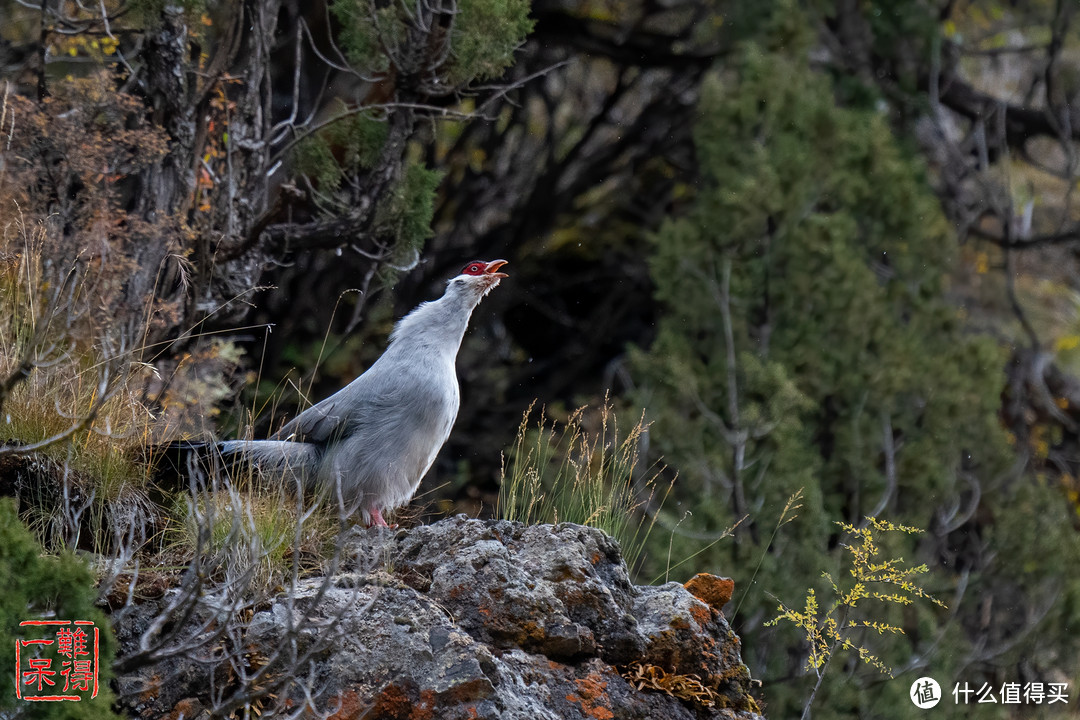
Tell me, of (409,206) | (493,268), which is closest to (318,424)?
(493,268)

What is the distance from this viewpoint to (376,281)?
26.8 ft

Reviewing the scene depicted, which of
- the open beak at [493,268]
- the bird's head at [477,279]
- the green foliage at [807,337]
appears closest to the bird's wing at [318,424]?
the bird's head at [477,279]

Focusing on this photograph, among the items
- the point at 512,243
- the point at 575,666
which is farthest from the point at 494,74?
the point at 512,243

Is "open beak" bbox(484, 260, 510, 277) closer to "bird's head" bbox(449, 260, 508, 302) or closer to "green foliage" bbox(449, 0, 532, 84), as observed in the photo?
"bird's head" bbox(449, 260, 508, 302)

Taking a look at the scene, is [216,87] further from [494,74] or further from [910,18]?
[910,18]

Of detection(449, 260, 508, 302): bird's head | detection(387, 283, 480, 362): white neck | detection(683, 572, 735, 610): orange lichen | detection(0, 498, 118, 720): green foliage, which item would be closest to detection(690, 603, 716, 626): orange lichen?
detection(683, 572, 735, 610): orange lichen

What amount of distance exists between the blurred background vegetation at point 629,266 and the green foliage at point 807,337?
30 millimetres

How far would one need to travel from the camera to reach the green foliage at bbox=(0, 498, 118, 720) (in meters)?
2.89

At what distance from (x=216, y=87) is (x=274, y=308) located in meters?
3.88

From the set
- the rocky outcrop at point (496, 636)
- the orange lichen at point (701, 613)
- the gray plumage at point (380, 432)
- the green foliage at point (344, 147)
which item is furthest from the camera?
the green foliage at point (344, 147)

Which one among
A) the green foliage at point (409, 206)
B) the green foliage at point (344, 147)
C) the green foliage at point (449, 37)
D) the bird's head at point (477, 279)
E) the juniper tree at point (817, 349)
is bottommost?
the juniper tree at point (817, 349)

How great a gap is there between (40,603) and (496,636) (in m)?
1.48

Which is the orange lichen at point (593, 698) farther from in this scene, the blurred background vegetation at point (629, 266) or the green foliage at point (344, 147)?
the green foliage at point (344, 147)

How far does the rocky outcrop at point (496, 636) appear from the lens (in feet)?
11.5
